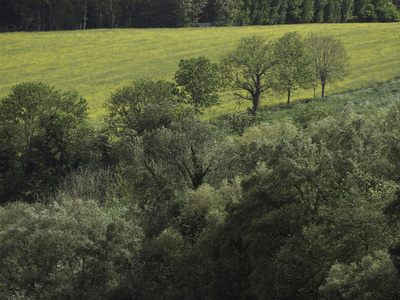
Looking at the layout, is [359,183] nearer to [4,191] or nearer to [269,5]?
[4,191]

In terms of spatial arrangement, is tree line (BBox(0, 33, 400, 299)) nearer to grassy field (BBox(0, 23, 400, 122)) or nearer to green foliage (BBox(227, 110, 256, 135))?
green foliage (BBox(227, 110, 256, 135))

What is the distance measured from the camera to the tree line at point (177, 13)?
10500 cm

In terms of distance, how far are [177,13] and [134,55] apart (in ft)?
103

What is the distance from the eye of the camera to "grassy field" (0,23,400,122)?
60.5 metres

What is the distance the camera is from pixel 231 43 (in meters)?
82.4

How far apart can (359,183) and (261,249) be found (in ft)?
16.0

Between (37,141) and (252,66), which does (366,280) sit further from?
(252,66)

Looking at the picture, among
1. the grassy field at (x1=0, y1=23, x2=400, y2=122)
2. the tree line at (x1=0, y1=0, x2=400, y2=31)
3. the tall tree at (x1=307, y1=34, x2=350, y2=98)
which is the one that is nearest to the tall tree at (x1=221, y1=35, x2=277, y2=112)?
the grassy field at (x1=0, y1=23, x2=400, y2=122)

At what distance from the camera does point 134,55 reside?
3125 inches

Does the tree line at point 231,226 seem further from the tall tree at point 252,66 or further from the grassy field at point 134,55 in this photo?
the grassy field at point 134,55

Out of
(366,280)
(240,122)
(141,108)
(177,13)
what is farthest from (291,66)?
(177,13)

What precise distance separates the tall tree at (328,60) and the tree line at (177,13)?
54.6m

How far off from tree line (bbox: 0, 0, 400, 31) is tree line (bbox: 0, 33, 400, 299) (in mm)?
79742

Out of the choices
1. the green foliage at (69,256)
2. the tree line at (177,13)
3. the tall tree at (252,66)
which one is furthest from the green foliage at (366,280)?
the tree line at (177,13)
